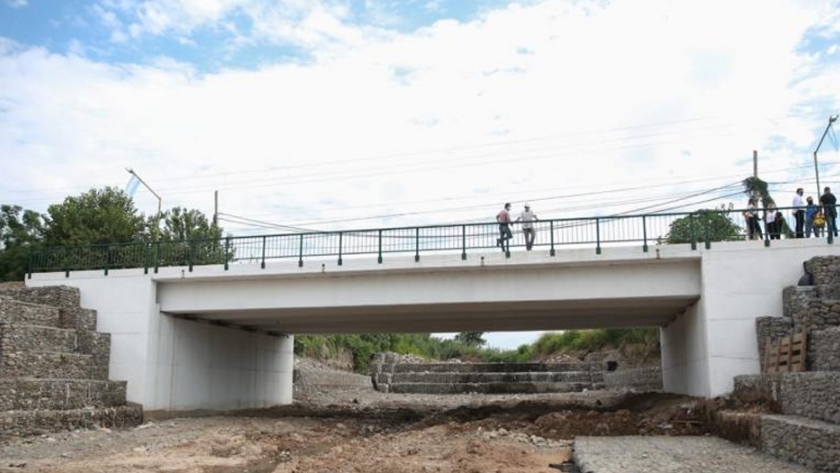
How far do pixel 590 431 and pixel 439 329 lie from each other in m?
12.5

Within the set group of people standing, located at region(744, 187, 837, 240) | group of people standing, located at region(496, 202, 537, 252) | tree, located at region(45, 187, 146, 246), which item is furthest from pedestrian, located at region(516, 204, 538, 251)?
tree, located at region(45, 187, 146, 246)

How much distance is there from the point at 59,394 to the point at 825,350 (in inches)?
804

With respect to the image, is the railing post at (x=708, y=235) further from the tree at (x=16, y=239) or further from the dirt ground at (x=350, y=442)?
the tree at (x=16, y=239)

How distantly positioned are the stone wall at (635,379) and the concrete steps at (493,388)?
956 mm

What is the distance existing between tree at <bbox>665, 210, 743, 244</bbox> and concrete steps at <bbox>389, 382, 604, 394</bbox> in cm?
2306

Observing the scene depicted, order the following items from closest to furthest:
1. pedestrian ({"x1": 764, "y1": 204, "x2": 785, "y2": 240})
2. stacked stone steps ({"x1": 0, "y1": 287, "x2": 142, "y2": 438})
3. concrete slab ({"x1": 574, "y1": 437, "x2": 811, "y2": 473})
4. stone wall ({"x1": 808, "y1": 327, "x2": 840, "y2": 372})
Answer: concrete slab ({"x1": 574, "y1": 437, "x2": 811, "y2": 473}) → stone wall ({"x1": 808, "y1": 327, "x2": 840, "y2": 372}) → stacked stone steps ({"x1": 0, "y1": 287, "x2": 142, "y2": 438}) → pedestrian ({"x1": 764, "y1": 204, "x2": 785, "y2": 240})

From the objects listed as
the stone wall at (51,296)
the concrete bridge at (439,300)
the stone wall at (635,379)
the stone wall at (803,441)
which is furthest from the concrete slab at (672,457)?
the stone wall at (635,379)

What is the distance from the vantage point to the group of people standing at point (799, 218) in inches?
874

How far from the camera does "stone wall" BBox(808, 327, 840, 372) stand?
52.7 feet

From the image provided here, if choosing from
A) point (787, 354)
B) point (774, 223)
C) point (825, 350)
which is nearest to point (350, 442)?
point (787, 354)

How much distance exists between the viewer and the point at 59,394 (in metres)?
22.6

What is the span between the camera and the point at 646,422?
2133cm

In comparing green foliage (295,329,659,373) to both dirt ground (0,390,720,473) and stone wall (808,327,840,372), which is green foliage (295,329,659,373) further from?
stone wall (808,327,840,372)

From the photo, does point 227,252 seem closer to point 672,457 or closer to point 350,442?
point 350,442
